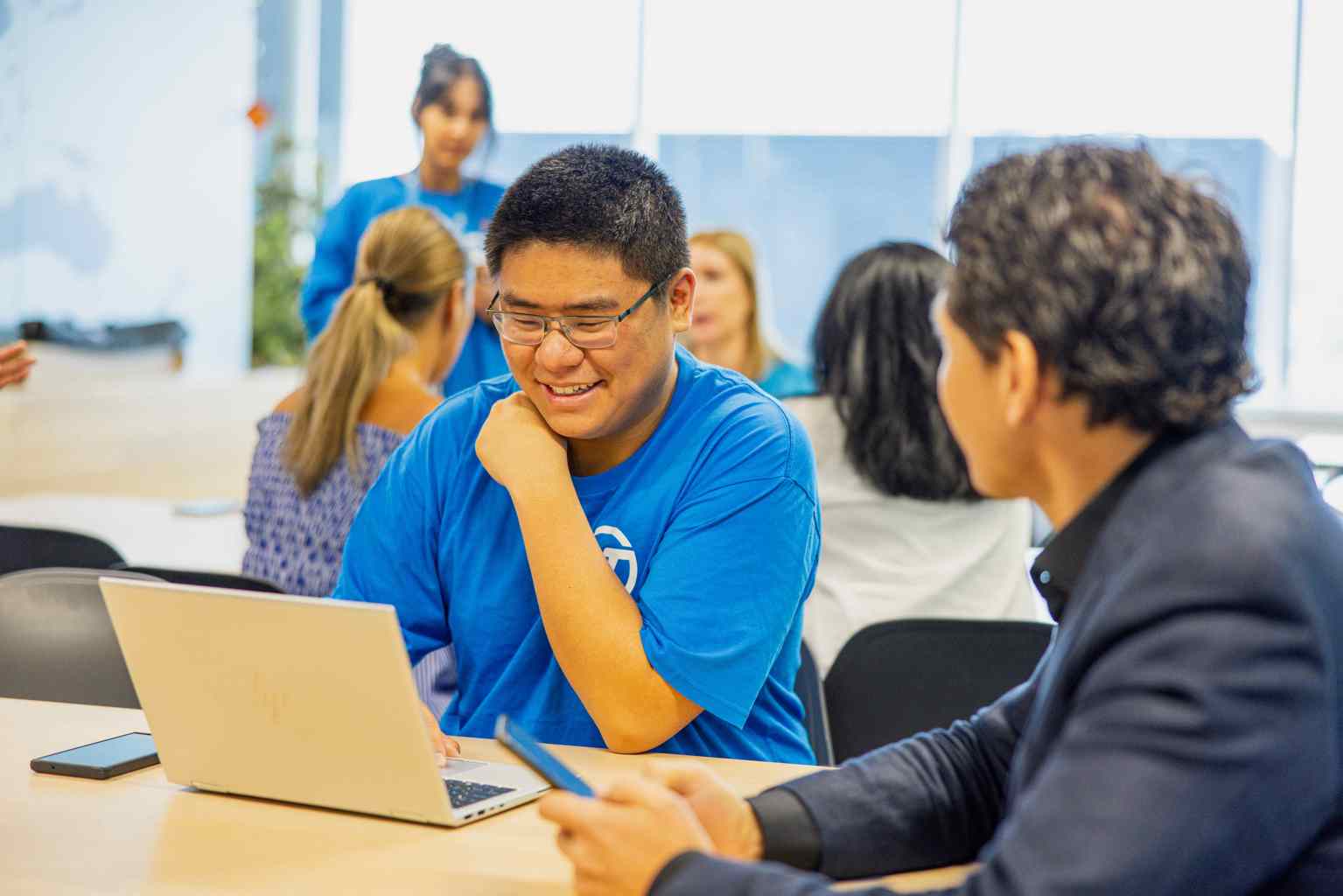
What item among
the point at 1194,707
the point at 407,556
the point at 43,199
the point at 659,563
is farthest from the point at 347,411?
the point at 43,199

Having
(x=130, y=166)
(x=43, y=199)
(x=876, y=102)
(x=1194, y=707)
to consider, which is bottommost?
(x=1194, y=707)

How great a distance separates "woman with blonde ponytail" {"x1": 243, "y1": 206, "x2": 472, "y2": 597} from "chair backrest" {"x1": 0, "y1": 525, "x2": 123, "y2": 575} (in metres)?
0.27

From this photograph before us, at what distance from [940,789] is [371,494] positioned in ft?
2.89

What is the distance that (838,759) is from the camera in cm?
221

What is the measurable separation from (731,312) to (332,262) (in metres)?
1.12

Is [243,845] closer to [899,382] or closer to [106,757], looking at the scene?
[106,757]

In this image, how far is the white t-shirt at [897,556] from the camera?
2.56 metres

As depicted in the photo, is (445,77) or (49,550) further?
(445,77)

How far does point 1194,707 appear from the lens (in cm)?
82

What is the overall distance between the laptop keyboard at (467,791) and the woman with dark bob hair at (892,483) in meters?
1.23

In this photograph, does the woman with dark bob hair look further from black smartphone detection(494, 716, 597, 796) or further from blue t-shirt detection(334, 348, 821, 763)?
black smartphone detection(494, 716, 597, 796)

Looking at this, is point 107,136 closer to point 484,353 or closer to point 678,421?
point 484,353

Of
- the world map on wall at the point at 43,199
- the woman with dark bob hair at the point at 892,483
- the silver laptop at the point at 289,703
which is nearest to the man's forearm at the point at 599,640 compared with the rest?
the silver laptop at the point at 289,703

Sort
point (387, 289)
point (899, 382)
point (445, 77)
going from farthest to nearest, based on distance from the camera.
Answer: point (445, 77)
point (387, 289)
point (899, 382)
